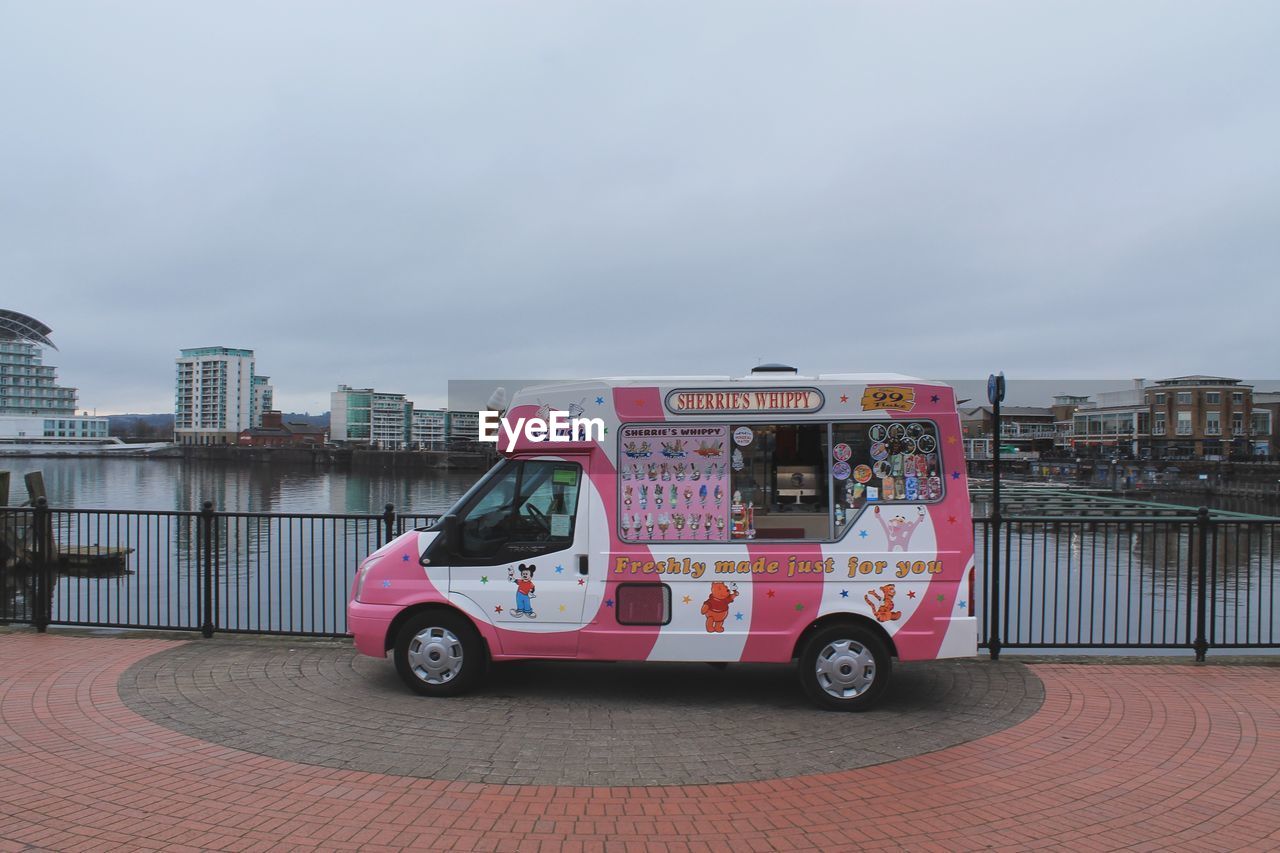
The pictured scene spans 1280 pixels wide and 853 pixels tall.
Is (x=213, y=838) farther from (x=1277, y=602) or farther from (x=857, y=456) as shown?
(x=1277, y=602)

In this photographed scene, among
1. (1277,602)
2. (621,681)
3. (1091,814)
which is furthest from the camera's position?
(1277,602)

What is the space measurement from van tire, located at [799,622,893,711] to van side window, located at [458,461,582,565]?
2.18m

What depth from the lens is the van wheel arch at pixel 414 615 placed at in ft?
20.6

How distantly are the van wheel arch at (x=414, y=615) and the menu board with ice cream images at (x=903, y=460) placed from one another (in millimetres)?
3350

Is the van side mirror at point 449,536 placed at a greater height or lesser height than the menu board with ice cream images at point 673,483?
lesser

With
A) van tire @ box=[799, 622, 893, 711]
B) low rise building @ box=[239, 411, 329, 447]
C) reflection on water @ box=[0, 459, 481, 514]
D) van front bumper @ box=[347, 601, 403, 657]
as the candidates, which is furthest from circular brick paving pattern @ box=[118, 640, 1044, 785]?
low rise building @ box=[239, 411, 329, 447]

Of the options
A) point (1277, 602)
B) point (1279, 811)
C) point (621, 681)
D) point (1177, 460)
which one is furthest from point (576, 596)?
point (1177, 460)

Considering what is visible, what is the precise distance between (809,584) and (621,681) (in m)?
2.08

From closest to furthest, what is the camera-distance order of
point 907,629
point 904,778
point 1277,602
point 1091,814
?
point 1091,814, point 904,778, point 907,629, point 1277,602

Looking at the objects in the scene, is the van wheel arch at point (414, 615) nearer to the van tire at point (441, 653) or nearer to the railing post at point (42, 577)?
the van tire at point (441, 653)

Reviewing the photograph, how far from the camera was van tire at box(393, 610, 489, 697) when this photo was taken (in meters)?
6.24

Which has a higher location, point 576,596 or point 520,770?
point 576,596

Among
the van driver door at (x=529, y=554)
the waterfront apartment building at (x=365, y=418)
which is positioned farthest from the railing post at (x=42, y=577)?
the waterfront apartment building at (x=365, y=418)

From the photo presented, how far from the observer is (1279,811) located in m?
4.36
